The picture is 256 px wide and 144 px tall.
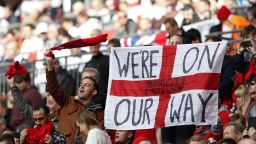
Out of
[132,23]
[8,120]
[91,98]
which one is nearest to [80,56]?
[8,120]

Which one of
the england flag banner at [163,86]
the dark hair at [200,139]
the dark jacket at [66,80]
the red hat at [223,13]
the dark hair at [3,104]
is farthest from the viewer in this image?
the red hat at [223,13]

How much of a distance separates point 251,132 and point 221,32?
5.65 meters

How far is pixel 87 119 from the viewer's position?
13328 mm

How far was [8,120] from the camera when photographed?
766 inches

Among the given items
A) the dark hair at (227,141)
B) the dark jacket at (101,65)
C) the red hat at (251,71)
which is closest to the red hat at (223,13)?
the dark jacket at (101,65)

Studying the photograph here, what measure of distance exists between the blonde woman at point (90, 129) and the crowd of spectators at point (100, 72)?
0.01 meters

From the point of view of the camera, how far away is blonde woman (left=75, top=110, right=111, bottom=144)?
13.0 m

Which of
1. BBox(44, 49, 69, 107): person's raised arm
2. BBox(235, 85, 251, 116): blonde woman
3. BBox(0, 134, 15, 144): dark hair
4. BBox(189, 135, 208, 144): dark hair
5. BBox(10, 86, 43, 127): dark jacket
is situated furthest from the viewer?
BBox(10, 86, 43, 127): dark jacket

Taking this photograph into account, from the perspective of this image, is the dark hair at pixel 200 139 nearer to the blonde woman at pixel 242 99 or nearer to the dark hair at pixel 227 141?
the dark hair at pixel 227 141

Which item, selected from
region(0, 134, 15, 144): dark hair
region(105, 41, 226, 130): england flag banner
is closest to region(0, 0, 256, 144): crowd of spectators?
region(0, 134, 15, 144): dark hair

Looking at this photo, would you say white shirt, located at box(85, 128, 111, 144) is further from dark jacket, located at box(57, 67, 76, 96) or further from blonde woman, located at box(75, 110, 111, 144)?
dark jacket, located at box(57, 67, 76, 96)

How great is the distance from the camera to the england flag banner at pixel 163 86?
14.3 meters

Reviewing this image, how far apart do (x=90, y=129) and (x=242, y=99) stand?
116 inches

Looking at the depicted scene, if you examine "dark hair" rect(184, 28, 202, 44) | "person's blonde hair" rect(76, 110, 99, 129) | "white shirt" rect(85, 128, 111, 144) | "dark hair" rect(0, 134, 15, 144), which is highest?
"dark hair" rect(184, 28, 202, 44)
